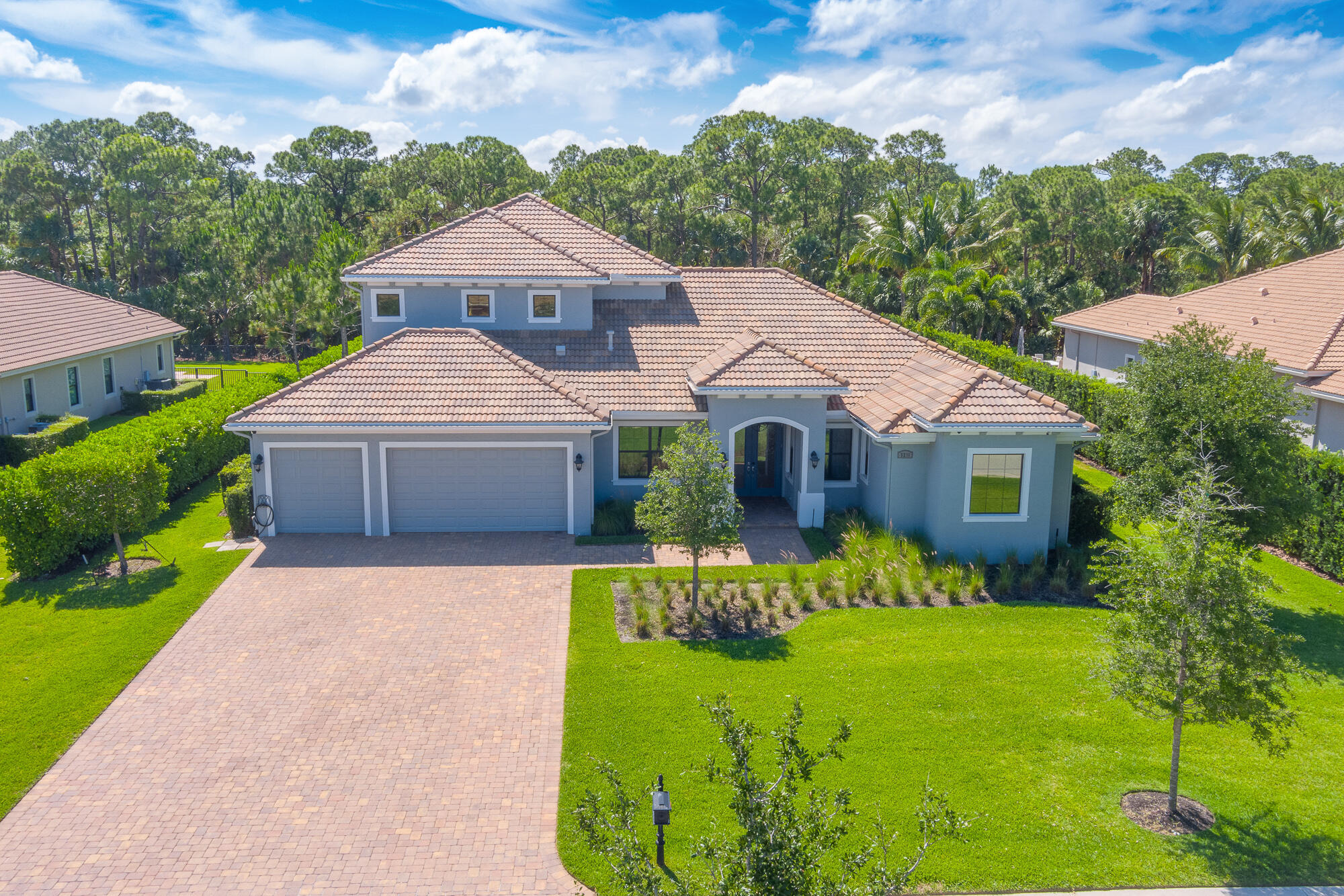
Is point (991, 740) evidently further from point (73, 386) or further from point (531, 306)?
point (73, 386)

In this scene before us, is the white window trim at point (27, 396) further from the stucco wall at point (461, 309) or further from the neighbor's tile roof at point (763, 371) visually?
the neighbor's tile roof at point (763, 371)

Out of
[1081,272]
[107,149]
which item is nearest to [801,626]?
[1081,272]

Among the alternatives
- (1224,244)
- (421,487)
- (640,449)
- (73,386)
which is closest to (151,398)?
(73,386)

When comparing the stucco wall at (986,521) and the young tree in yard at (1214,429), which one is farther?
the stucco wall at (986,521)

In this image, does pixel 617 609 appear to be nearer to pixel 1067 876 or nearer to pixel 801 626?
pixel 801 626

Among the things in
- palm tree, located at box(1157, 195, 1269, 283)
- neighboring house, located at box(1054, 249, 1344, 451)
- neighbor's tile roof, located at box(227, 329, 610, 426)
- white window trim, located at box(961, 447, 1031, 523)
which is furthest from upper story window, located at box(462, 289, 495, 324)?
palm tree, located at box(1157, 195, 1269, 283)

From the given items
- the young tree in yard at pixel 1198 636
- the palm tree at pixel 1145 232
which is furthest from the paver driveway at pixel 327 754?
the palm tree at pixel 1145 232

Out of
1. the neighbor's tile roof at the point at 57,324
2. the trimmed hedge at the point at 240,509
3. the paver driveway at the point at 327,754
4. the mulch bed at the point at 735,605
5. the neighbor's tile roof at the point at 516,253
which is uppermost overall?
the neighbor's tile roof at the point at 516,253
